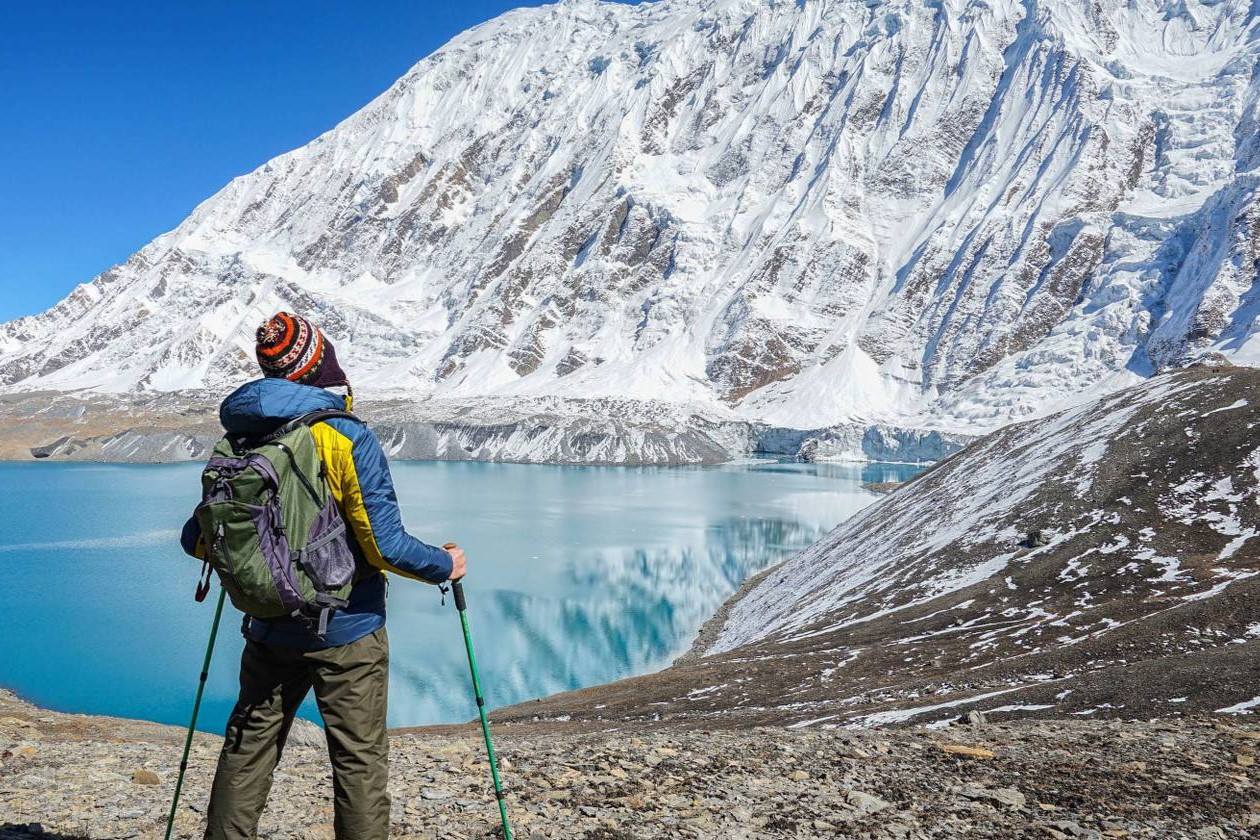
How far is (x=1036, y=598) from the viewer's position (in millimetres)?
24359

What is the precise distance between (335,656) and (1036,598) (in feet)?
81.1

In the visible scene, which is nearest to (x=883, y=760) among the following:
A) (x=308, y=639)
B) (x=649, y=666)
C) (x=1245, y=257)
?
(x=308, y=639)

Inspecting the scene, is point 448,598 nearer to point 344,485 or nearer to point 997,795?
point 997,795

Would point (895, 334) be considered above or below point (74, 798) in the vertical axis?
above

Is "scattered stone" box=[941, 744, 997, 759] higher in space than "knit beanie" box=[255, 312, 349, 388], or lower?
lower

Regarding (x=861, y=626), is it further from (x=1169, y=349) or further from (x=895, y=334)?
(x=895, y=334)

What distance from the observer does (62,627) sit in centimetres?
3988

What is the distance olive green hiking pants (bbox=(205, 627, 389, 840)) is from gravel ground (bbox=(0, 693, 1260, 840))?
1730 millimetres

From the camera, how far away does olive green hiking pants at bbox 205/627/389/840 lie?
451 cm

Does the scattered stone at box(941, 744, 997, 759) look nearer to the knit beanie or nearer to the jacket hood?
the knit beanie

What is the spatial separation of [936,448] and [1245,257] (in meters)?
62.0

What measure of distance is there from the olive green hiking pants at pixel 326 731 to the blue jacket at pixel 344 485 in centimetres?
11

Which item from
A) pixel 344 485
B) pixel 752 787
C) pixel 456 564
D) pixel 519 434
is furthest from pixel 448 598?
pixel 519 434

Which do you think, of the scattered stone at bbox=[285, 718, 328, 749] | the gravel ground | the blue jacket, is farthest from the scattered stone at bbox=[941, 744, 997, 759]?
the scattered stone at bbox=[285, 718, 328, 749]
